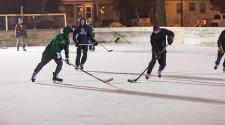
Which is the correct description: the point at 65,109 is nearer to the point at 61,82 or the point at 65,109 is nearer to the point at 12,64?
the point at 61,82

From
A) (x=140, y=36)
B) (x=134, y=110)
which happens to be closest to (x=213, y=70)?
(x=134, y=110)

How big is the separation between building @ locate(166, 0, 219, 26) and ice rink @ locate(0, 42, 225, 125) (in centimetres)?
4335

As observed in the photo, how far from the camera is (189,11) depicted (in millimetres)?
59750

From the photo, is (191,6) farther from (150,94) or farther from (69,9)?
(150,94)

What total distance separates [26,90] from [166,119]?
4.47 metres

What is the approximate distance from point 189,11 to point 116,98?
51.1 metres

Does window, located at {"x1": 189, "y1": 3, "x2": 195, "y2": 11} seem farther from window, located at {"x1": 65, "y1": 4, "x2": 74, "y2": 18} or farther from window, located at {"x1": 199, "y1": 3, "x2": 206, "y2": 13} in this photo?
window, located at {"x1": 65, "y1": 4, "x2": 74, "y2": 18}

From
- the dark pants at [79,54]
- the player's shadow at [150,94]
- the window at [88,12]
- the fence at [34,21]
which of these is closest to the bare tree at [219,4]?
the window at [88,12]

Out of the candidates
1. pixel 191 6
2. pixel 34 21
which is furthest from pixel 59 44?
pixel 191 6

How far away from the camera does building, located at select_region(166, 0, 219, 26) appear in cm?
5900

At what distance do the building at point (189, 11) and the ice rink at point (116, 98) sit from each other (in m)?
43.4

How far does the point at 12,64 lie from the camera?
18.1 m

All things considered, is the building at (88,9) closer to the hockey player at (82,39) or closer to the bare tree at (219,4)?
the bare tree at (219,4)

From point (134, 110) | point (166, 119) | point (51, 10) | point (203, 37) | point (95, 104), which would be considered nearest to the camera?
point (166, 119)
